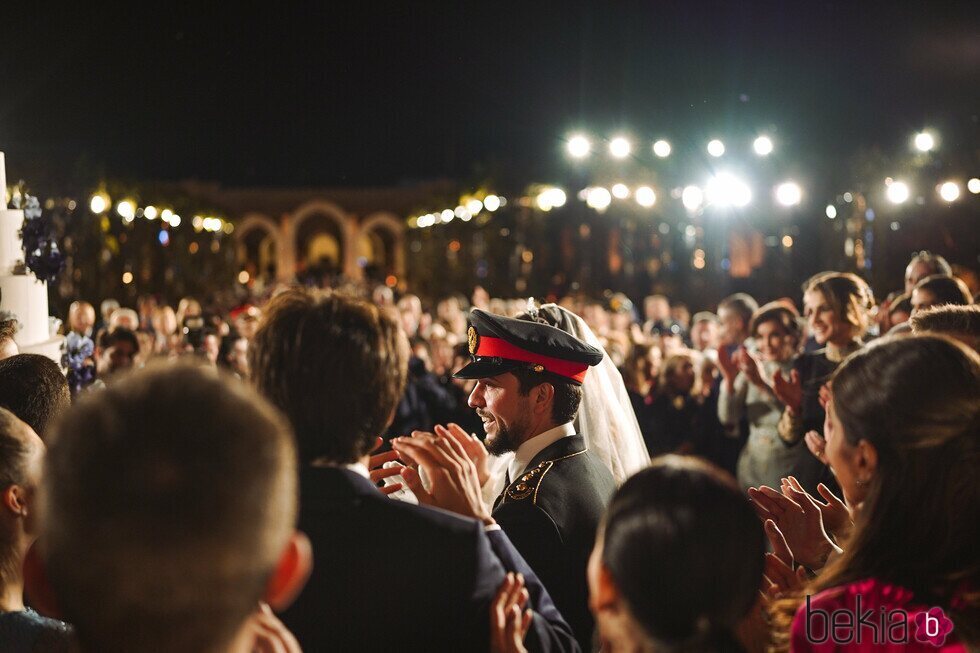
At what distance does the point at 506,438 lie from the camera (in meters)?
3.74

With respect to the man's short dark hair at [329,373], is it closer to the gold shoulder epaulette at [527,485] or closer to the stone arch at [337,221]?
the gold shoulder epaulette at [527,485]

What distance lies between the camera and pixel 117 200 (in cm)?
2670

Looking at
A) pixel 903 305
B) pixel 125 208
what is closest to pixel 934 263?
pixel 903 305

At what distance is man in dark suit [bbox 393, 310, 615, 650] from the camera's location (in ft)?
10.5

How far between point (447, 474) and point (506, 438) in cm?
130

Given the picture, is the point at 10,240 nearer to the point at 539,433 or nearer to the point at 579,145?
the point at 539,433

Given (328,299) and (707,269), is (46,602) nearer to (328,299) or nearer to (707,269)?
(328,299)

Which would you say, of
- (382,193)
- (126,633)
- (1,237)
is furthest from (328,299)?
(382,193)

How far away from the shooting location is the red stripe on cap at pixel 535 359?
3.76 meters

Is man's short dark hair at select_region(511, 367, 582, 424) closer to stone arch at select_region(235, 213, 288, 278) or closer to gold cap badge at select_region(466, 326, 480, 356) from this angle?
gold cap badge at select_region(466, 326, 480, 356)

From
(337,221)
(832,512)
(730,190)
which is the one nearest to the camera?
(832,512)

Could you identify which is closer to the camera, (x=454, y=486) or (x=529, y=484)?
(x=454, y=486)

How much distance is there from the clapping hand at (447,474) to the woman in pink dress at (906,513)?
81 centimetres

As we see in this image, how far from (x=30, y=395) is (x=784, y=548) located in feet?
9.02
